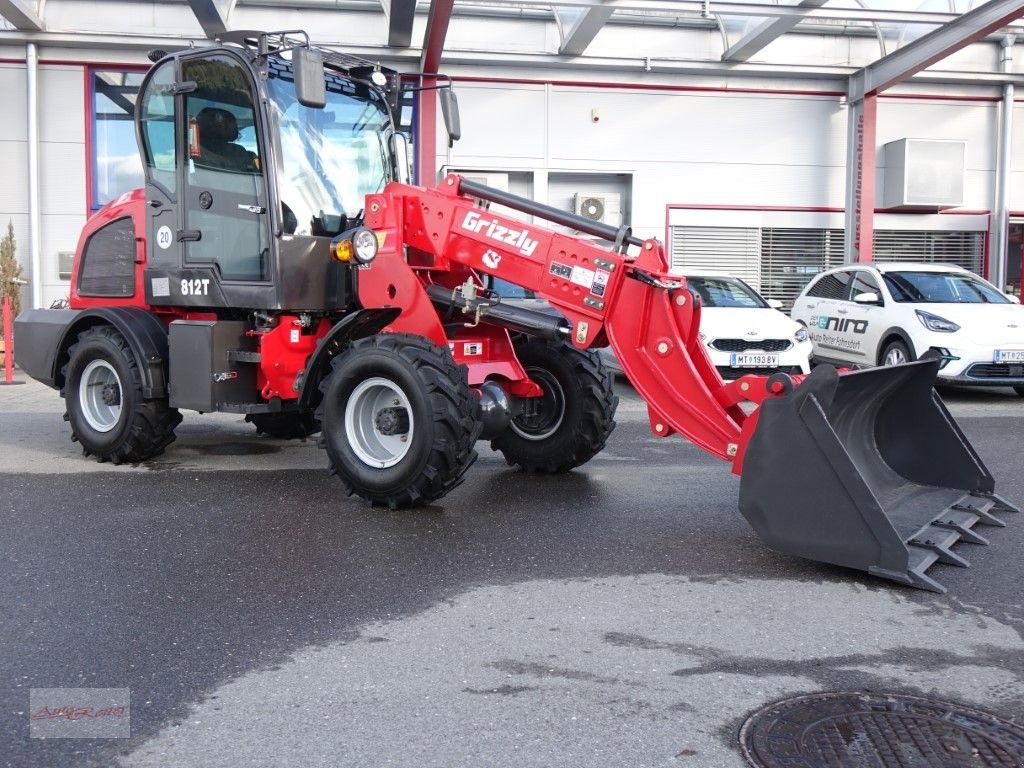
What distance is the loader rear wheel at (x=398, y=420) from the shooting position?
6.25 metres

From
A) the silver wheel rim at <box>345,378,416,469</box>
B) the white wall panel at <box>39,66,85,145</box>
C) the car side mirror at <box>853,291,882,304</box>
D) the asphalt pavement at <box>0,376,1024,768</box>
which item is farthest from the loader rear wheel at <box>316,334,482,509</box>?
the white wall panel at <box>39,66,85,145</box>

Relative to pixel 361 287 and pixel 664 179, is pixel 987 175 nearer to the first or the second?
pixel 664 179

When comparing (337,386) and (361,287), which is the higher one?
(361,287)

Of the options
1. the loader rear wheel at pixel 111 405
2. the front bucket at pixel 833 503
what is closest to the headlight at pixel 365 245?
the loader rear wheel at pixel 111 405

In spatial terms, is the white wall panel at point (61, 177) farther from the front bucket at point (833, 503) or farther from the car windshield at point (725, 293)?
the front bucket at point (833, 503)

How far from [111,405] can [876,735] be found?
6.59 meters

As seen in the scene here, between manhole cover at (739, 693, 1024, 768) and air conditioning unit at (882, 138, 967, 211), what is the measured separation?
56.3 feet

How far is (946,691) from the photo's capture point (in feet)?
12.8

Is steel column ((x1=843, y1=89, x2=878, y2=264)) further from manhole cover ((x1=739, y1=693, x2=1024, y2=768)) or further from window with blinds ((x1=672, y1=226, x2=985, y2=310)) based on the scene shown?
manhole cover ((x1=739, y1=693, x2=1024, y2=768))

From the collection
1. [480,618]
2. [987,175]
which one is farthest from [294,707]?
[987,175]

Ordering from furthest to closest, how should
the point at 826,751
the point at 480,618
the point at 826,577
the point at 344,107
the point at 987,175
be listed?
1. the point at 987,175
2. the point at 344,107
3. the point at 826,577
4. the point at 480,618
5. the point at 826,751

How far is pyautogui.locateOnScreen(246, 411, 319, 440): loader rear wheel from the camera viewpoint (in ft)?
30.3

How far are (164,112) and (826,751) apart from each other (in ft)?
21.5

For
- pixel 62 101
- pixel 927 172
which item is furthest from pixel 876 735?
pixel 62 101
